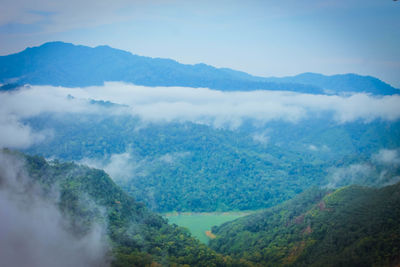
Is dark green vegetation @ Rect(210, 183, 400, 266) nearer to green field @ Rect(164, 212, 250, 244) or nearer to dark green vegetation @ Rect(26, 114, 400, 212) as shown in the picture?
green field @ Rect(164, 212, 250, 244)

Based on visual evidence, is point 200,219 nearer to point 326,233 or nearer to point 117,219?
point 117,219

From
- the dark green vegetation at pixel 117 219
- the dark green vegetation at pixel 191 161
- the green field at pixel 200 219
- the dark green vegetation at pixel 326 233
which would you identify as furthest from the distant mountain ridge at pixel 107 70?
the dark green vegetation at pixel 326 233

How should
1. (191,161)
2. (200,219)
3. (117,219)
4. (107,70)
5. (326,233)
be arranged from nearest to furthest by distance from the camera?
1. (326,233)
2. (117,219)
3. (200,219)
4. (191,161)
5. (107,70)

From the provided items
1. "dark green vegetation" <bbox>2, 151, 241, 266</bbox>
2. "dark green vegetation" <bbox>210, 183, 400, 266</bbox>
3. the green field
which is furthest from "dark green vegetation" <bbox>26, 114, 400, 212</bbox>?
Result: "dark green vegetation" <bbox>2, 151, 241, 266</bbox>

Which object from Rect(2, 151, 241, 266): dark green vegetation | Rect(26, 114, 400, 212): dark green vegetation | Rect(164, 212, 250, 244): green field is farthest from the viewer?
Rect(26, 114, 400, 212): dark green vegetation

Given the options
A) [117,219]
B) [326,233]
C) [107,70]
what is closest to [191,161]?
[117,219]

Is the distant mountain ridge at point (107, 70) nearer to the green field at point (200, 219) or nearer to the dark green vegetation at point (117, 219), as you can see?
the green field at point (200, 219)
